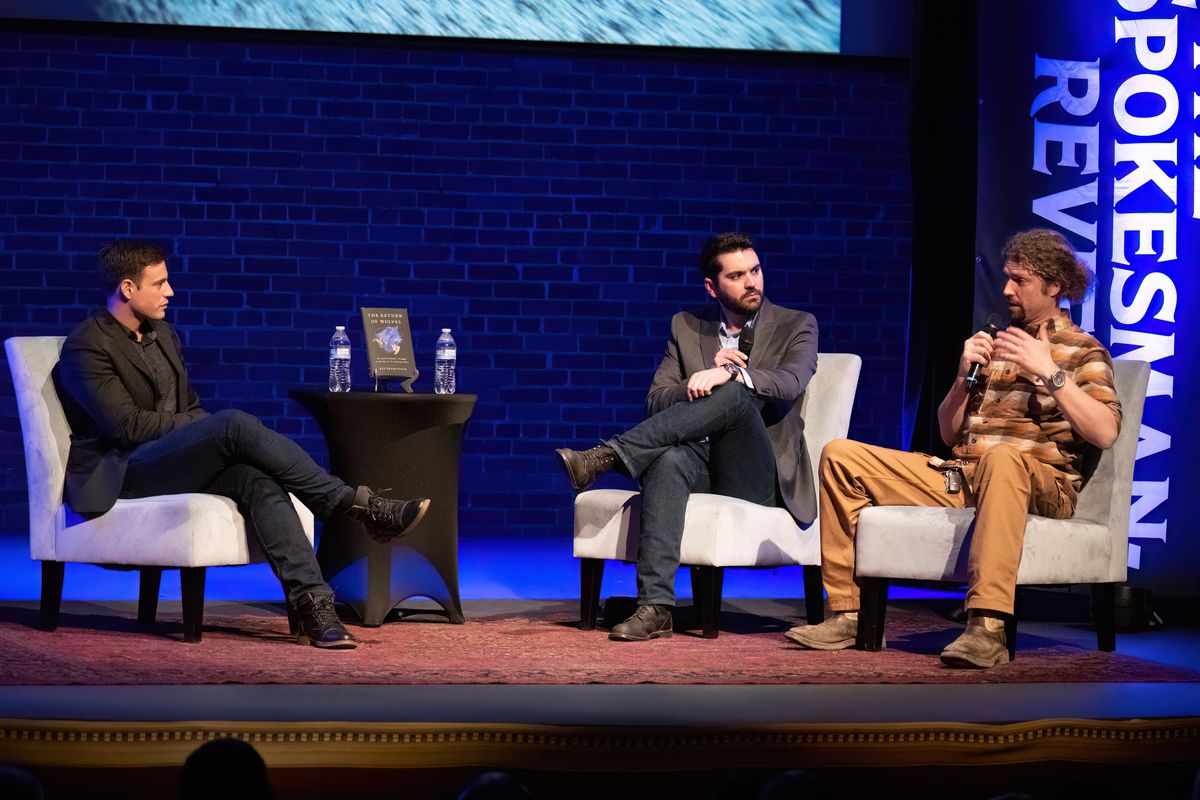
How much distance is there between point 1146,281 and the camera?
4730mm

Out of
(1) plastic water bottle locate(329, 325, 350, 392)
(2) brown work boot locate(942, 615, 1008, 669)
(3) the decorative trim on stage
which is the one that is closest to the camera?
(3) the decorative trim on stage

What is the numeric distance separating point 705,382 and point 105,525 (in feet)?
5.44

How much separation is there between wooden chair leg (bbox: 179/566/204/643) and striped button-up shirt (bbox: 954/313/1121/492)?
6.58ft

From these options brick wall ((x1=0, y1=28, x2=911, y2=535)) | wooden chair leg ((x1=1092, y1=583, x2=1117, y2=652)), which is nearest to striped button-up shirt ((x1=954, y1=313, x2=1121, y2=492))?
wooden chair leg ((x1=1092, y1=583, x2=1117, y2=652))

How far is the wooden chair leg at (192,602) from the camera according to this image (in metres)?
3.77

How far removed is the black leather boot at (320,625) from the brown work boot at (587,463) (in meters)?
0.72

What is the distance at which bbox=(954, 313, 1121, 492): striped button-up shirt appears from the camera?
374cm

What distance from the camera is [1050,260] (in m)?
3.81

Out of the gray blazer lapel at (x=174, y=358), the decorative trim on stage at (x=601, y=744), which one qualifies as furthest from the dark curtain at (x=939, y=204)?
the decorative trim on stage at (x=601, y=744)

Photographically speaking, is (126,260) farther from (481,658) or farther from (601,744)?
(601,744)

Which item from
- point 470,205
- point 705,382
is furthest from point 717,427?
point 470,205

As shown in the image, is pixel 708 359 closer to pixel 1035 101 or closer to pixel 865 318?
pixel 1035 101

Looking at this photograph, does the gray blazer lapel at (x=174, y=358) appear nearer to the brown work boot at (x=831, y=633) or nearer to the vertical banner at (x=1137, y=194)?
the brown work boot at (x=831, y=633)

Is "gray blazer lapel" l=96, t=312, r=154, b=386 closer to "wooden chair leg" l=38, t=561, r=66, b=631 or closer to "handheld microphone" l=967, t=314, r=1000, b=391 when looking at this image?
"wooden chair leg" l=38, t=561, r=66, b=631
